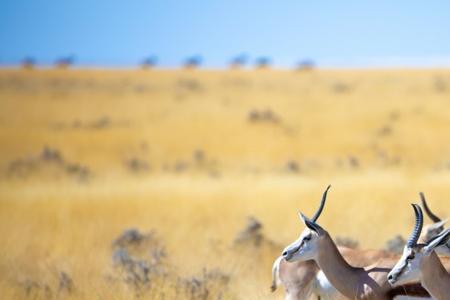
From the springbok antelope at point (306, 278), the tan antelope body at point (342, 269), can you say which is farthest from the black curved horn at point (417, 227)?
the springbok antelope at point (306, 278)

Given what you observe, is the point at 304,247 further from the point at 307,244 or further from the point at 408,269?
the point at 408,269

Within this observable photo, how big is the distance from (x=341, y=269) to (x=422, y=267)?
0.90 metres

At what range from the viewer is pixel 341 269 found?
24.5 feet

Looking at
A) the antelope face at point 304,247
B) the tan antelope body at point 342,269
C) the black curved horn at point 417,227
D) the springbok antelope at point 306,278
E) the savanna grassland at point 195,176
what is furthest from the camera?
the savanna grassland at point 195,176

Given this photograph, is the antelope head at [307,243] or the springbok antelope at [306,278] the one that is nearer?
the antelope head at [307,243]

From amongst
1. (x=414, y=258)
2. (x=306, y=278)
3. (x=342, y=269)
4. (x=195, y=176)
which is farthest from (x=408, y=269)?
(x=195, y=176)

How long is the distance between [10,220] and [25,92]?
73.4 ft

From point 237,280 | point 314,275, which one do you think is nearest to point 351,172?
point 237,280

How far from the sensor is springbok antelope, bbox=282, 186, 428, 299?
7.21 metres

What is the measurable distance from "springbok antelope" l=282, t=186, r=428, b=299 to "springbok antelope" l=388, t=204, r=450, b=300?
13.7 inches

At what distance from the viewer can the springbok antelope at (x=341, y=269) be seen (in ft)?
23.7

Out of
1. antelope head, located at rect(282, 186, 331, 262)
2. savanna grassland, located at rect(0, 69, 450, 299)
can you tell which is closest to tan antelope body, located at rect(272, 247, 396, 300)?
antelope head, located at rect(282, 186, 331, 262)

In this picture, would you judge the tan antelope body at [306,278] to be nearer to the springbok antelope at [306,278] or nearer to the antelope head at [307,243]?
the springbok antelope at [306,278]

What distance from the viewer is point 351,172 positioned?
1920 cm
